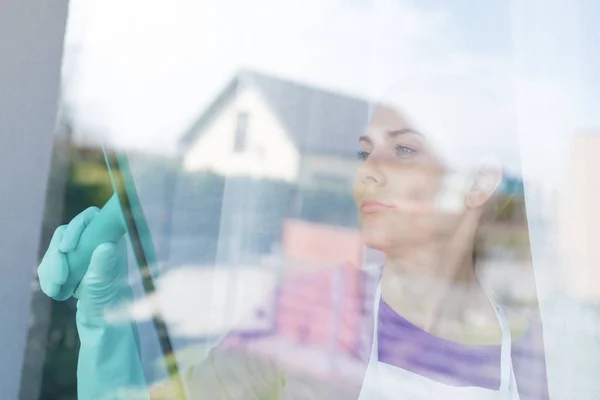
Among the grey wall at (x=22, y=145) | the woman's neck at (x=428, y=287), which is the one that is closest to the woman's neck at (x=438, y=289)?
the woman's neck at (x=428, y=287)

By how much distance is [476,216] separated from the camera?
106 centimetres

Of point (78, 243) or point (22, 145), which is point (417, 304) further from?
point (22, 145)

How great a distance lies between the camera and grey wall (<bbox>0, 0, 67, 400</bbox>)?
1527 mm

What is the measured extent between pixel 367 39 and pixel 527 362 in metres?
0.62

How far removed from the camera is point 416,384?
110cm

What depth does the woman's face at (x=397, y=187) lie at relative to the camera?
1108 millimetres

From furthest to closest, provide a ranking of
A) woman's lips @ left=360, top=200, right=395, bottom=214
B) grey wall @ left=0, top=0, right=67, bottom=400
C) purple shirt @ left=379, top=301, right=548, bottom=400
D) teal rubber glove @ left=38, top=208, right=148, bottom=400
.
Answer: grey wall @ left=0, top=0, right=67, bottom=400 < teal rubber glove @ left=38, top=208, right=148, bottom=400 < woman's lips @ left=360, top=200, right=395, bottom=214 < purple shirt @ left=379, top=301, right=548, bottom=400

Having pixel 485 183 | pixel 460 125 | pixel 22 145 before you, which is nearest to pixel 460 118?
pixel 460 125

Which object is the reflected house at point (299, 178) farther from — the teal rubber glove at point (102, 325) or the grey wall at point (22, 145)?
the grey wall at point (22, 145)

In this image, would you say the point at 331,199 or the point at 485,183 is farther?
the point at 331,199

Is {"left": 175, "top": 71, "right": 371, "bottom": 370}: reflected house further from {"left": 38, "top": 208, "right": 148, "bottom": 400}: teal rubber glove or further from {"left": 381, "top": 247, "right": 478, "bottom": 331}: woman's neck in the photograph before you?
{"left": 38, "top": 208, "right": 148, "bottom": 400}: teal rubber glove

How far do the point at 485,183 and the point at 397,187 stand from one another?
0.15 metres

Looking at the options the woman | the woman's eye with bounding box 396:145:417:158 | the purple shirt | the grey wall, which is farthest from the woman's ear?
the grey wall

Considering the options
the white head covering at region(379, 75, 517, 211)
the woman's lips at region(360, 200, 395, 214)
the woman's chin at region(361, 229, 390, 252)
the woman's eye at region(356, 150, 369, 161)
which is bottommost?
the woman's chin at region(361, 229, 390, 252)
